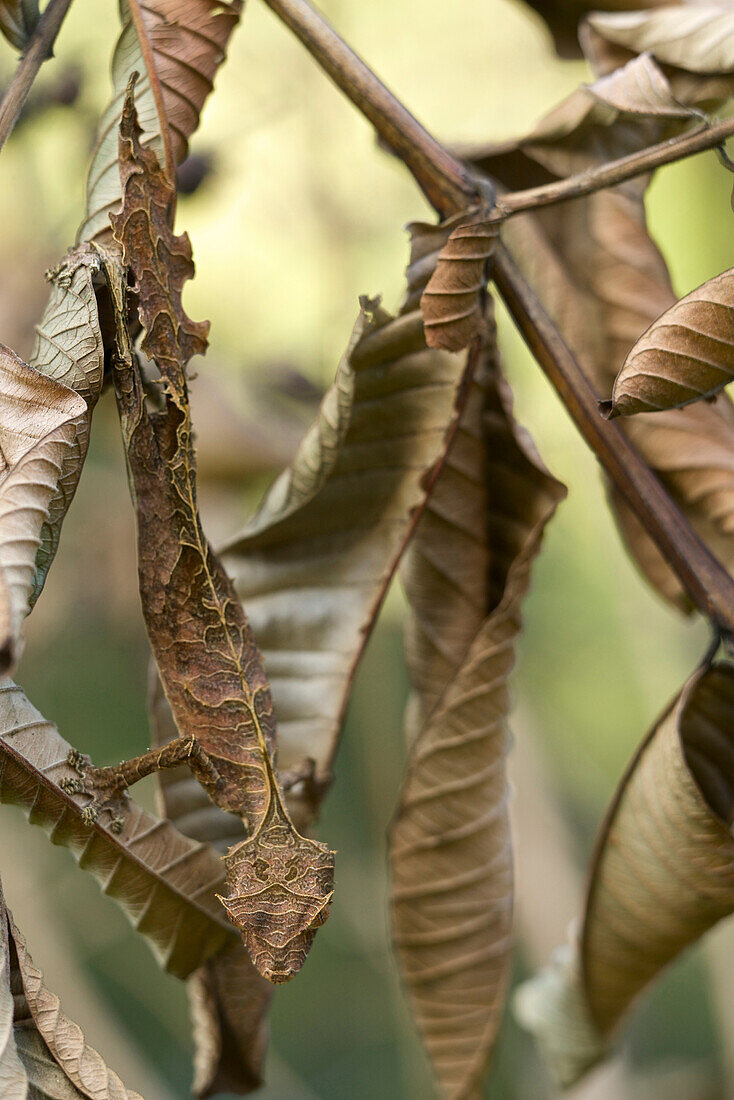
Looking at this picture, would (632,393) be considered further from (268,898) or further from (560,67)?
(560,67)

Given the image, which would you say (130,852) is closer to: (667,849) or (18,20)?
(667,849)

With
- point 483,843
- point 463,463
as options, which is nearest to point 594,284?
point 463,463

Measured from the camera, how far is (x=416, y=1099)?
123 centimetres

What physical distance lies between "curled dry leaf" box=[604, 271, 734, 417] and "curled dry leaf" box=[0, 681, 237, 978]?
317 millimetres

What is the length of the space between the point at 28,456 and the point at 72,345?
0.30 feet

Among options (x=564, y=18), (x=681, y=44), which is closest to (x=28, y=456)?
(x=681, y=44)

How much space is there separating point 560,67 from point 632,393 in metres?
0.64

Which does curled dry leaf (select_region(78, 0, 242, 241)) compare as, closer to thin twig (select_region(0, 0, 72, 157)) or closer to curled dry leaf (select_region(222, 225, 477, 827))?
thin twig (select_region(0, 0, 72, 157))

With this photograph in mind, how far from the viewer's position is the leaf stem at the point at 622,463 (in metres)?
0.56

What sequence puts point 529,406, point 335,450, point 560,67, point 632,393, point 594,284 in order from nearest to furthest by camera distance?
point 632,393 → point 335,450 → point 594,284 → point 560,67 → point 529,406

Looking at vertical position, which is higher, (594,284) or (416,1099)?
(594,284)

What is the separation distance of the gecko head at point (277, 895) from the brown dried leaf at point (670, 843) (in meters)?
0.20

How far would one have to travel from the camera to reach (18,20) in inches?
20.2

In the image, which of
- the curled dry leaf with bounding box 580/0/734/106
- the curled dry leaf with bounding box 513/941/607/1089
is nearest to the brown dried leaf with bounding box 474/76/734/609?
the curled dry leaf with bounding box 580/0/734/106
